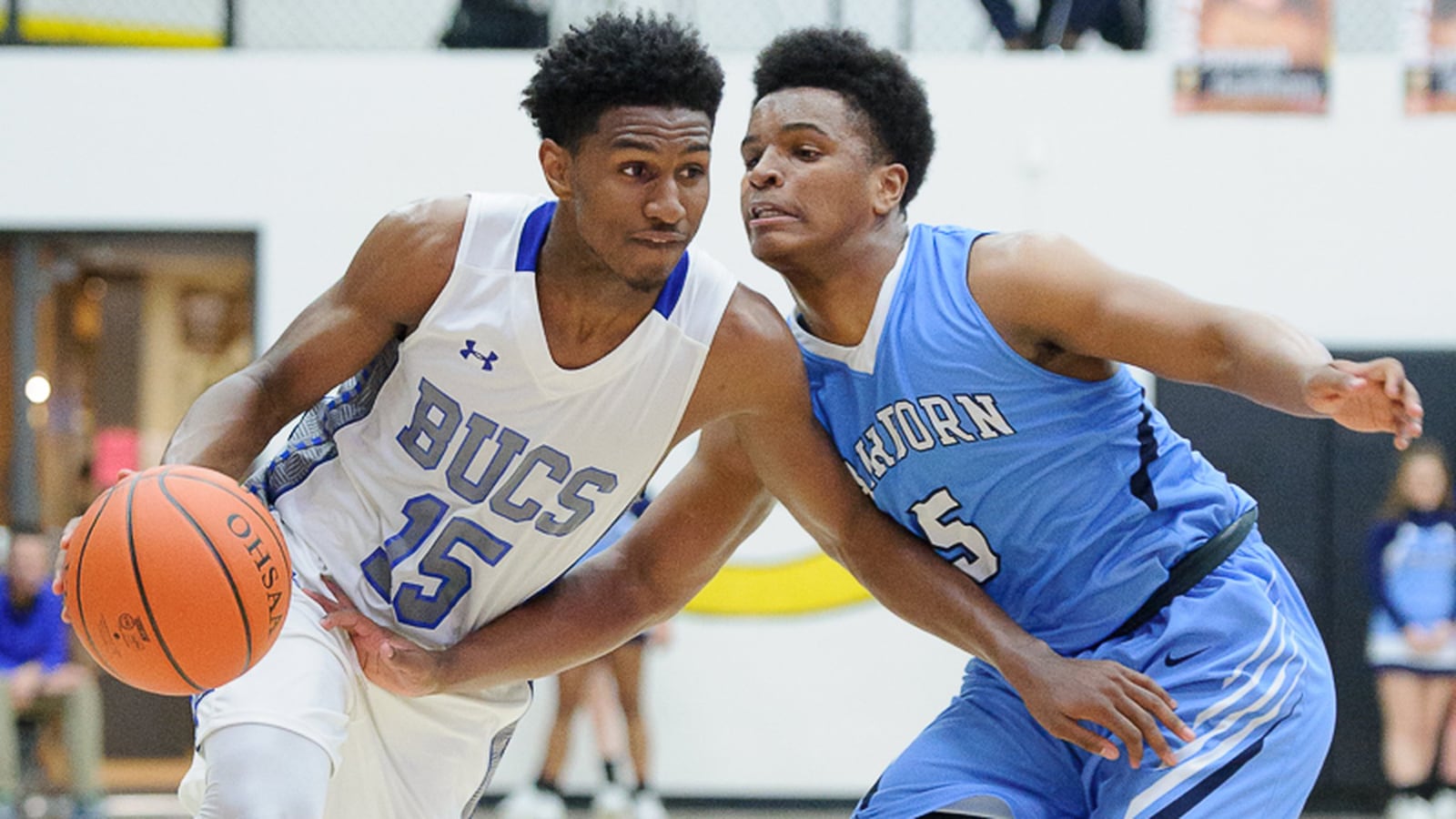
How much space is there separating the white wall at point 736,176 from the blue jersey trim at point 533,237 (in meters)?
5.36

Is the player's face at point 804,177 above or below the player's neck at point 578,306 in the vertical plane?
above

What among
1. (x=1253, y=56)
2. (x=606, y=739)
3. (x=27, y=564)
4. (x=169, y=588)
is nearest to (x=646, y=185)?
(x=169, y=588)

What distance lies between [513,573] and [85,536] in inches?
37.4

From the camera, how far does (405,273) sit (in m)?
3.21

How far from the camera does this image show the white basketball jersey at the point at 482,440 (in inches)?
128

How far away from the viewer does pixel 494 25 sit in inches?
354

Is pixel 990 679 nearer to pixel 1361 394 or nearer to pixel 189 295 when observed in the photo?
pixel 1361 394

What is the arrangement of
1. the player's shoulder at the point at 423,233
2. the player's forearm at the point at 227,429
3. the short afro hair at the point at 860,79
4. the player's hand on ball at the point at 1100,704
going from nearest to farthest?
1. the player's hand on ball at the point at 1100,704
2. the player's forearm at the point at 227,429
3. the player's shoulder at the point at 423,233
4. the short afro hair at the point at 860,79

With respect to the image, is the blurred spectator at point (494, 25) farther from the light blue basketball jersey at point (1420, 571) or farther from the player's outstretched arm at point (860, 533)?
the player's outstretched arm at point (860, 533)

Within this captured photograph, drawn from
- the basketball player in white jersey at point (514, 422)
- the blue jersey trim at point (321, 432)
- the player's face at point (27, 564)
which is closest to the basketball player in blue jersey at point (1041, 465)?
the basketball player in white jersey at point (514, 422)

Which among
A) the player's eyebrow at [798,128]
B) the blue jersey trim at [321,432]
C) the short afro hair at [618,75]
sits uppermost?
the short afro hair at [618,75]

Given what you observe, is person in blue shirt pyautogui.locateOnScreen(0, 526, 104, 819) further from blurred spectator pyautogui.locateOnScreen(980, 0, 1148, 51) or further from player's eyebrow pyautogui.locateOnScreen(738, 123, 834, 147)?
blurred spectator pyautogui.locateOnScreen(980, 0, 1148, 51)

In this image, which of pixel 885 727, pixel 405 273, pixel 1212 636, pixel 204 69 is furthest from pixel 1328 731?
pixel 204 69

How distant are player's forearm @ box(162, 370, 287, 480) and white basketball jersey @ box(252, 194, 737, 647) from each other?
10.6 inches
